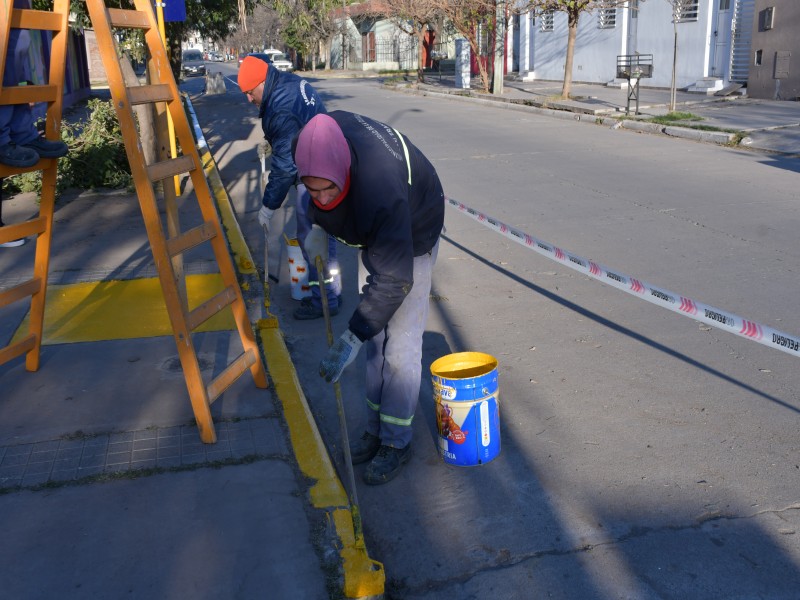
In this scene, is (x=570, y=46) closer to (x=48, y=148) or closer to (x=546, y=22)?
(x=546, y=22)

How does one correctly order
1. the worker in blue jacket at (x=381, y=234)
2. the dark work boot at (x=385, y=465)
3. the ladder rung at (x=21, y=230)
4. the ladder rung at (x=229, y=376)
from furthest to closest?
1. the ladder rung at (x=21, y=230)
2. the ladder rung at (x=229, y=376)
3. the dark work boot at (x=385, y=465)
4. the worker in blue jacket at (x=381, y=234)

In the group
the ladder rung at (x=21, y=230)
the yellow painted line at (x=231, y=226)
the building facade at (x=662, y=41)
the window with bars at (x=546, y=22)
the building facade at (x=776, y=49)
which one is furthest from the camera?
the window with bars at (x=546, y=22)

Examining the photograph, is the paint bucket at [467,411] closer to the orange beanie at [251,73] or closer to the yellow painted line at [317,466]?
the yellow painted line at [317,466]

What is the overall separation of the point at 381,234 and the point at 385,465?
4.09 feet

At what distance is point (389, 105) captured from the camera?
24.7 m

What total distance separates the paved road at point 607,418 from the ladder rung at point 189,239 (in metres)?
1.14

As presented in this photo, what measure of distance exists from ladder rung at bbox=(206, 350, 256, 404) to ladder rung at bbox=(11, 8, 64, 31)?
6.82 ft

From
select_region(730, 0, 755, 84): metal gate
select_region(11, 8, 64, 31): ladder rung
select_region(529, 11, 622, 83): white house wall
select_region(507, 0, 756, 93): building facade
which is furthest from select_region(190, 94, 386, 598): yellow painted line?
select_region(529, 11, 622, 83): white house wall

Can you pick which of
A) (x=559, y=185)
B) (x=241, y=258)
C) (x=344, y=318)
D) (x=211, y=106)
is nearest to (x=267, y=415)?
(x=344, y=318)

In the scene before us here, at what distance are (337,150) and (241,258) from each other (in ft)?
15.4

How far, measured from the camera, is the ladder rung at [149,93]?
408cm

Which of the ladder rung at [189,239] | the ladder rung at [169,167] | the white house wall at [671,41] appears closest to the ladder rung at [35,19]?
the ladder rung at [169,167]

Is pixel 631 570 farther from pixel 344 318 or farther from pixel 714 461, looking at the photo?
pixel 344 318

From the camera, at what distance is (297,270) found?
6.53 metres
